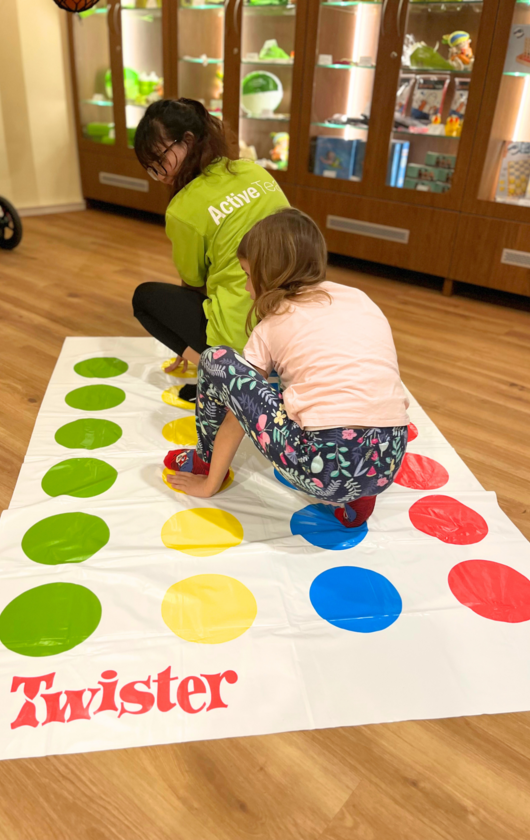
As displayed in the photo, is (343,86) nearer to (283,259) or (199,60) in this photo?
(199,60)

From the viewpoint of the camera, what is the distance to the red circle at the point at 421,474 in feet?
5.34

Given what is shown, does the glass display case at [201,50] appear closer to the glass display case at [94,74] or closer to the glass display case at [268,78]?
the glass display case at [268,78]

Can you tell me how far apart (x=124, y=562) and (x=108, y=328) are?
4.60 ft

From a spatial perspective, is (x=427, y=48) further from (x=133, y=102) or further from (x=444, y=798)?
(x=444, y=798)

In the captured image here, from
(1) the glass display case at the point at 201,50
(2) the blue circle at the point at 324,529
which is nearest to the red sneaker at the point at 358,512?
(2) the blue circle at the point at 324,529

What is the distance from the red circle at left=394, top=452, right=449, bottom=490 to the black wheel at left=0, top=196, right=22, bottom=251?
2.61 meters

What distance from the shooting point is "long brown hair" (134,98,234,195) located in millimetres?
1571

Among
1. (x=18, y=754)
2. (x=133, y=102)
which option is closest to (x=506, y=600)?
(x=18, y=754)

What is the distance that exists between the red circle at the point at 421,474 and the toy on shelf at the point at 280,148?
95.5 inches

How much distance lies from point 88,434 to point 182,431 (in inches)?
10.3

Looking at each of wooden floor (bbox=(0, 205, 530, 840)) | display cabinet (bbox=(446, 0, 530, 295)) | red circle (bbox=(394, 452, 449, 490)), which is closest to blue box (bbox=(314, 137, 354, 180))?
display cabinet (bbox=(446, 0, 530, 295))

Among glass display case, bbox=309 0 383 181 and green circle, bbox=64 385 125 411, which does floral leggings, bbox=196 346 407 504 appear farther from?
glass display case, bbox=309 0 383 181

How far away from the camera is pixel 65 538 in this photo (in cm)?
136

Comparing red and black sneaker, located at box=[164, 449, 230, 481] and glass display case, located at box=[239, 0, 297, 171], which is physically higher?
glass display case, located at box=[239, 0, 297, 171]
